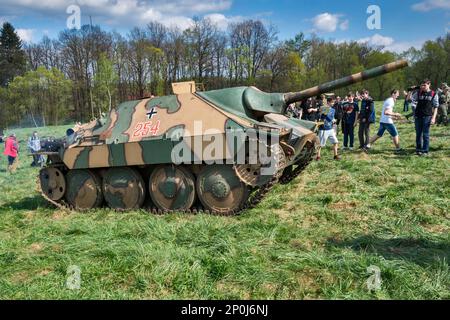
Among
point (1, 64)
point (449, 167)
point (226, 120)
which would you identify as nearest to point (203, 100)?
point (226, 120)

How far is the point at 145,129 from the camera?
346 inches

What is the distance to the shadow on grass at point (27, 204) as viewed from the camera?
33.1ft

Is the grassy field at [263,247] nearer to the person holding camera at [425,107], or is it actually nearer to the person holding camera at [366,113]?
the person holding camera at [425,107]

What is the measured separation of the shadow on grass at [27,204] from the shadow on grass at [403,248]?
720 centimetres

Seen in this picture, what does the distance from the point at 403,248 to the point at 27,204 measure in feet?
28.4

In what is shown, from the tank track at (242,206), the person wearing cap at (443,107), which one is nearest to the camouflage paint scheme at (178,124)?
the tank track at (242,206)

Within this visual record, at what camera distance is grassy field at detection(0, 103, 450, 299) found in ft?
15.8

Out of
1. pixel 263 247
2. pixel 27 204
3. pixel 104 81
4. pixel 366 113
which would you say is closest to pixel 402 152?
pixel 366 113

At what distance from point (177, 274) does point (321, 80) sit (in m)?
52.7

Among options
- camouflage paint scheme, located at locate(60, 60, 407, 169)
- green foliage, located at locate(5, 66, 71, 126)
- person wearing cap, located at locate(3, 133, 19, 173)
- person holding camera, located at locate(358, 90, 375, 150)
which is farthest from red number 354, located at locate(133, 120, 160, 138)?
green foliage, located at locate(5, 66, 71, 126)

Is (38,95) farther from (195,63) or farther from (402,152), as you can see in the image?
(402,152)

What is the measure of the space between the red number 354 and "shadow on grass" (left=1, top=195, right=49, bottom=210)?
3.15m
